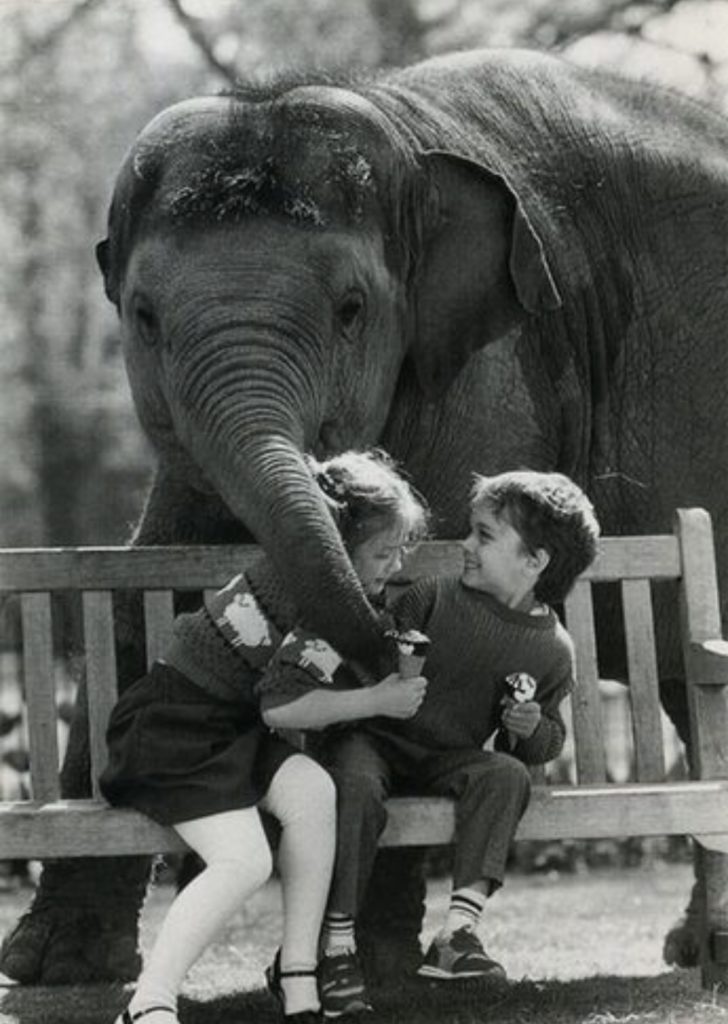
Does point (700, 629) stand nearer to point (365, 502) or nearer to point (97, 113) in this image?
point (365, 502)

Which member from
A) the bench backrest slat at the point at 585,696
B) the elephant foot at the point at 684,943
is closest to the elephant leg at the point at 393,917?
the bench backrest slat at the point at 585,696

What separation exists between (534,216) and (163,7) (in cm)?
384

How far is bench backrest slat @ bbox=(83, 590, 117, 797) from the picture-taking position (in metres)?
5.00

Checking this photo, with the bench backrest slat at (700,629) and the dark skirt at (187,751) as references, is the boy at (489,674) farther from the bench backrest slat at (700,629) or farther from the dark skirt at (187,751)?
the bench backrest slat at (700,629)

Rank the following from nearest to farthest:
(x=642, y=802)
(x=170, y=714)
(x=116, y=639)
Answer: (x=170, y=714), (x=642, y=802), (x=116, y=639)

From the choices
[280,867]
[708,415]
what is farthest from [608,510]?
[280,867]

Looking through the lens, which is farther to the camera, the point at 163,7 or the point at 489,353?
the point at 163,7

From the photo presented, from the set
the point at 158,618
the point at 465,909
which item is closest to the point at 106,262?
the point at 158,618

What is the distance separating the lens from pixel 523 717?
15.1 ft

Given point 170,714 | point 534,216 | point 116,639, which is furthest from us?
point 534,216

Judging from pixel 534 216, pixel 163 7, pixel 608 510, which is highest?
pixel 163 7

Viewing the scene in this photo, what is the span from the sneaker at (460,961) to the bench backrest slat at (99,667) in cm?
91

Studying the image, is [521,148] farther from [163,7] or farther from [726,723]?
[163,7]

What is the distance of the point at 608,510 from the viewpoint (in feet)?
21.7
